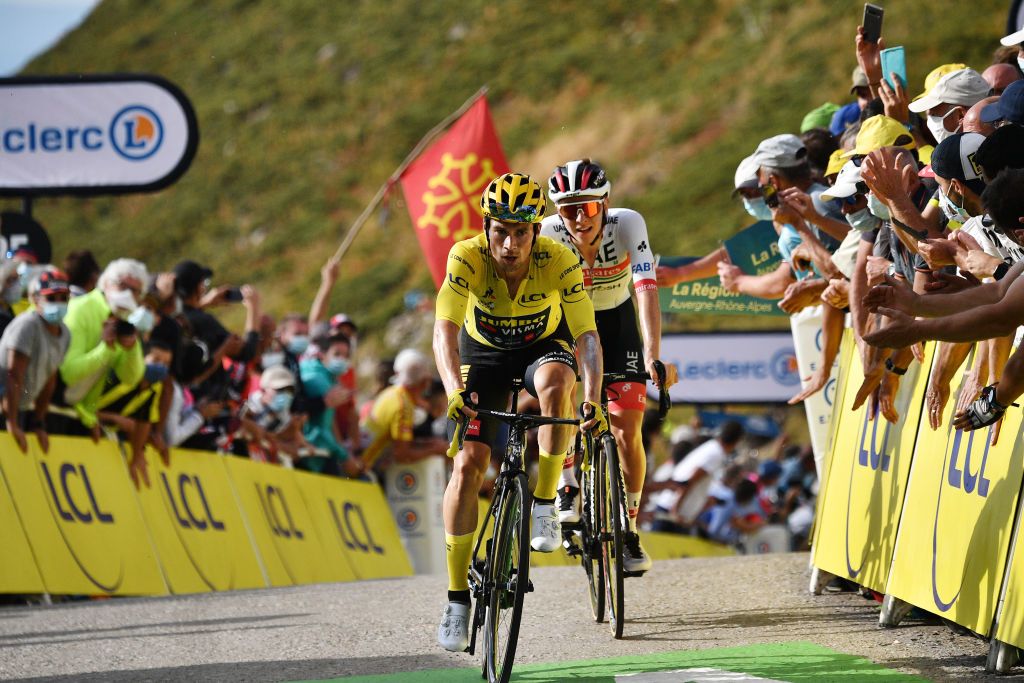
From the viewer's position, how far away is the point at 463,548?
22.4 feet

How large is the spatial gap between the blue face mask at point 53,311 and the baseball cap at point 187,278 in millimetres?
1540

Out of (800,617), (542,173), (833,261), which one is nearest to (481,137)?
(833,261)

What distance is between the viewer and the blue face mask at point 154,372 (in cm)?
1137

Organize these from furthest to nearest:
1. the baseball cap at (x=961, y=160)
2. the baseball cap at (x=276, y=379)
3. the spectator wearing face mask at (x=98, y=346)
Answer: the baseball cap at (x=276, y=379), the spectator wearing face mask at (x=98, y=346), the baseball cap at (x=961, y=160)

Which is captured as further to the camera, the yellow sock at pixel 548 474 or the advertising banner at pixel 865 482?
the advertising banner at pixel 865 482

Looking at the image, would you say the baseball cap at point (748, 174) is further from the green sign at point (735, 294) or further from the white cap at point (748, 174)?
the green sign at point (735, 294)

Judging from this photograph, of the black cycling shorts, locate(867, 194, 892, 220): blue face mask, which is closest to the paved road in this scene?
the black cycling shorts

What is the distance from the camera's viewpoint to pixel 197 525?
1216cm

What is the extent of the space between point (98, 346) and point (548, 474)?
498cm

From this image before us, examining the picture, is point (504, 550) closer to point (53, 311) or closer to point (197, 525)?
point (53, 311)

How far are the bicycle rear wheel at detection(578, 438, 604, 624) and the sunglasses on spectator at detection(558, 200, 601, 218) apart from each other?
4.41 feet

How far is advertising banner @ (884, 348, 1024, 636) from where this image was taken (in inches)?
257

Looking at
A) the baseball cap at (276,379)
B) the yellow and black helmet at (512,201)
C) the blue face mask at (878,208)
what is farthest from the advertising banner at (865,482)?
the baseball cap at (276,379)

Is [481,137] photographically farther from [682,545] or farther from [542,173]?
[542,173]
